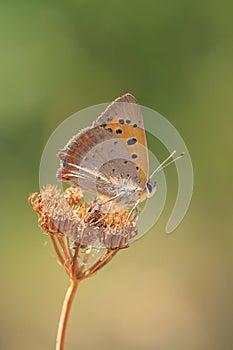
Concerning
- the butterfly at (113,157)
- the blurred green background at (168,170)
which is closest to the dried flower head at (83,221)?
the butterfly at (113,157)

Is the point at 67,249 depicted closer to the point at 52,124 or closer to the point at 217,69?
the point at 52,124

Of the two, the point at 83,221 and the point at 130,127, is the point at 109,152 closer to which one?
Answer: the point at 130,127

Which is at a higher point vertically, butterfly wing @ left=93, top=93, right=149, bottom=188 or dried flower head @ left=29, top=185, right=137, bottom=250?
butterfly wing @ left=93, top=93, right=149, bottom=188

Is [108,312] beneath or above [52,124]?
beneath

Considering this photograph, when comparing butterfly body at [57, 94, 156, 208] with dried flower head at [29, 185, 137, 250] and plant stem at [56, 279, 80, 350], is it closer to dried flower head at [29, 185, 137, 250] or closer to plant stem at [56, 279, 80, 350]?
dried flower head at [29, 185, 137, 250]

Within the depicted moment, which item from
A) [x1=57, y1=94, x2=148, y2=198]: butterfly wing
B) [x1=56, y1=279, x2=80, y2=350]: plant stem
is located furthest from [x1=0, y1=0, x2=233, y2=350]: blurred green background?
[x1=56, y1=279, x2=80, y2=350]: plant stem

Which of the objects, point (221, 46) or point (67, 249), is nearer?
point (67, 249)

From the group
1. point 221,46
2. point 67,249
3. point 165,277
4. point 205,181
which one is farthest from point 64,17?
point 67,249
